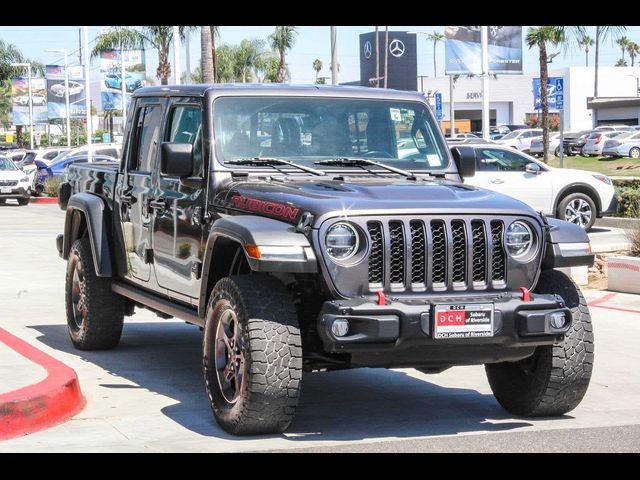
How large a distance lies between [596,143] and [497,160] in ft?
136

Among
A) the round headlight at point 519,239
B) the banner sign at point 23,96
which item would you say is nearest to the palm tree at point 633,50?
the banner sign at point 23,96

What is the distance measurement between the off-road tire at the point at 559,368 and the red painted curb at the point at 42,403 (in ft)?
9.35

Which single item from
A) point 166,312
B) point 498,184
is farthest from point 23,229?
point 166,312

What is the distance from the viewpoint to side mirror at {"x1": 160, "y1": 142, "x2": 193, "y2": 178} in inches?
316

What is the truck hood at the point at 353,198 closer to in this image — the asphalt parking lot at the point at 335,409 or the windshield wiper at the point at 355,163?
the windshield wiper at the point at 355,163

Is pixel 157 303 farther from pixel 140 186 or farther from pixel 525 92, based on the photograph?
pixel 525 92

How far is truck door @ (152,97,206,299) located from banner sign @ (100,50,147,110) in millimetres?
50112

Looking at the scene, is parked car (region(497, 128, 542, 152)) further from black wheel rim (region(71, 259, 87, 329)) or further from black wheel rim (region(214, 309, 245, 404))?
black wheel rim (region(214, 309, 245, 404))

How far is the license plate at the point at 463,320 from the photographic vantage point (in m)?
6.79

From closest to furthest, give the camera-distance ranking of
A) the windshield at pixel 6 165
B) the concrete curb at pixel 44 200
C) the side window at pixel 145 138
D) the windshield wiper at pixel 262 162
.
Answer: the windshield wiper at pixel 262 162
the side window at pixel 145 138
the windshield at pixel 6 165
the concrete curb at pixel 44 200

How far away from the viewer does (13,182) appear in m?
37.1

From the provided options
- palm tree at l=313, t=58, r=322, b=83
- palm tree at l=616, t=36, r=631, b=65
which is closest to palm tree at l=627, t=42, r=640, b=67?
palm tree at l=616, t=36, r=631, b=65

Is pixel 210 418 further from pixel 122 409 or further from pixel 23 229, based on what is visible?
pixel 23 229

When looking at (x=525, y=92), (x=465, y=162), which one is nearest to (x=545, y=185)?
(x=465, y=162)
